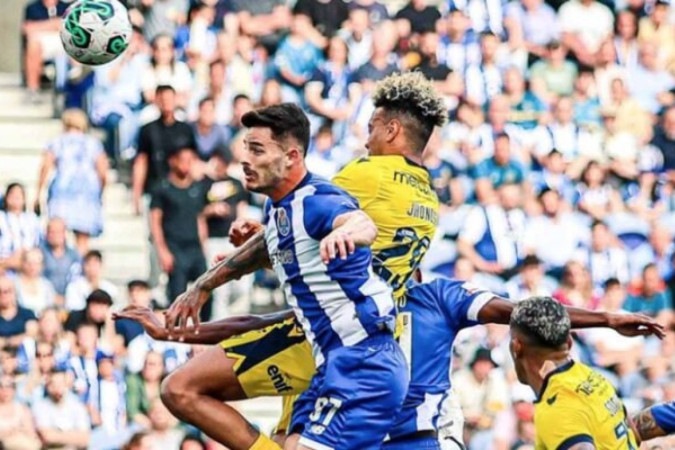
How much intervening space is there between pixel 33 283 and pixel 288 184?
705 cm

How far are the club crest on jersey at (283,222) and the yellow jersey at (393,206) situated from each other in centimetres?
53

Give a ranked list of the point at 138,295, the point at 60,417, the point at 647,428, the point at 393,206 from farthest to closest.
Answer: the point at 138,295
the point at 60,417
the point at 647,428
the point at 393,206

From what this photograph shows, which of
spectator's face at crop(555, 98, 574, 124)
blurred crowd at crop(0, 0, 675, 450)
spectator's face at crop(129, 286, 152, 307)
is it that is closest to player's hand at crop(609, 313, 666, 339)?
blurred crowd at crop(0, 0, 675, 450)

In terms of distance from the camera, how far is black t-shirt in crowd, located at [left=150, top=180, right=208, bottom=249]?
53.7 ft

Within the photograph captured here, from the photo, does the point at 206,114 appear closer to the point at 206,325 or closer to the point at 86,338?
the point at 86,338

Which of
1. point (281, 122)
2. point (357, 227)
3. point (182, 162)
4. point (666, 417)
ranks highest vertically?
point (281, 122)

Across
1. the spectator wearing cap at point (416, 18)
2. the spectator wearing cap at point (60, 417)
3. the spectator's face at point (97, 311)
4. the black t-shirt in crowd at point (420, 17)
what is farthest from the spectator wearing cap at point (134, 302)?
the black t-shirt in crowd at point (420, 17)

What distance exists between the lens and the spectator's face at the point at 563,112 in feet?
63.1

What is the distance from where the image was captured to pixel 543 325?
886cm

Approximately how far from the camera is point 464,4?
20.1 metres

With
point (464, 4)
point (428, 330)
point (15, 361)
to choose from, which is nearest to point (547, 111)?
point (464, 4)

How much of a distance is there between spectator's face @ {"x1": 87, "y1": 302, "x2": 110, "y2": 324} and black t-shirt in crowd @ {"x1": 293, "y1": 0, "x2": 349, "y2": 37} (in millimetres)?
4728

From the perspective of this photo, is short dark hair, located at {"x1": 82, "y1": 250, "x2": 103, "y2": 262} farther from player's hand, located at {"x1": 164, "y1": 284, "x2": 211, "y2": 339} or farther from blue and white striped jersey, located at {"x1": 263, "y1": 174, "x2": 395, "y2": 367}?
blue and white striped jersey, located at {"x1": 263, "y1": 174, "x2": 395, "y2": 367}

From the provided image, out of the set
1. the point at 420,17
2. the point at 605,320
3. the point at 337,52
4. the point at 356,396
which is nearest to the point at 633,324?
the point at 605,320
